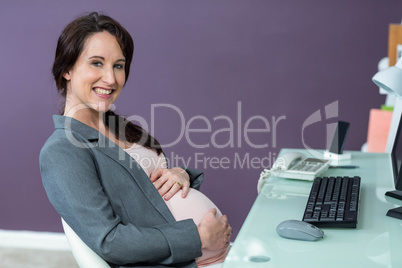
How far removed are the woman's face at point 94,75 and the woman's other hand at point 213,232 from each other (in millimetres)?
483

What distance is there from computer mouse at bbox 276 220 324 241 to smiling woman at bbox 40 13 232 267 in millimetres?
269

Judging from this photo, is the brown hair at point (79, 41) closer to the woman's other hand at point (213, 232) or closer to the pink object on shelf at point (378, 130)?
the woman's other hand at point (213, 232)

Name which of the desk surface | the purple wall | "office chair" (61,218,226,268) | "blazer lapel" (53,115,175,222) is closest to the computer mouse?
the desk surface

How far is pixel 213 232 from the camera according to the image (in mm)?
1438

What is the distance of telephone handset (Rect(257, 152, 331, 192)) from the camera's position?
1.86 metres

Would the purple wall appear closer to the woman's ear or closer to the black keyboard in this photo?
the black keyboard

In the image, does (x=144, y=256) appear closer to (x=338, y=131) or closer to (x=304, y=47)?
(x=338, y=131)

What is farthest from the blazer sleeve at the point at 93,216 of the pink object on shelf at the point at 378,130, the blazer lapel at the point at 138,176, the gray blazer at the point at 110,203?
the pink object on shelf at the point at 378,130

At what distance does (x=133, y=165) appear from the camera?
4.85 feet

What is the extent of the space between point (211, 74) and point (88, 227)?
186 centimetres

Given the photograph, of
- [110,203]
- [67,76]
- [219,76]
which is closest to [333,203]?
[110,203]

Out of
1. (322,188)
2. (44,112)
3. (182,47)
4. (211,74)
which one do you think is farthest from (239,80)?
(322,188)

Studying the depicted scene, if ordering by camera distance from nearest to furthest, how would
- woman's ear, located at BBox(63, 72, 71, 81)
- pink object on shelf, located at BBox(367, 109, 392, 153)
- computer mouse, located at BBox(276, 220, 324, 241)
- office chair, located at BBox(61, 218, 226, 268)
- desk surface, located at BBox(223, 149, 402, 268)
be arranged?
desk surface, located at BBox(223, 149, 402, 268) < computer mouse, located at BBox(276, 220, 324, 241) < office chair, located at BBox(61, 218, 226, 268) < woman's ear, located at BBox(63, 72, 71, 81) < pink object on shelf, located at BBox(367, 109, 392, 153)

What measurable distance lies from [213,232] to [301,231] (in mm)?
309
